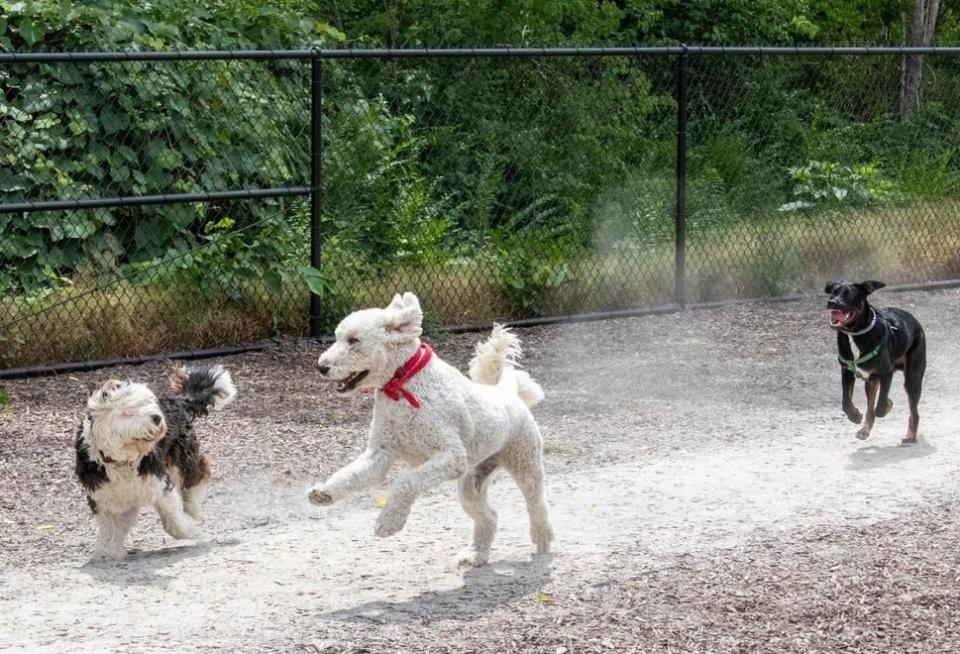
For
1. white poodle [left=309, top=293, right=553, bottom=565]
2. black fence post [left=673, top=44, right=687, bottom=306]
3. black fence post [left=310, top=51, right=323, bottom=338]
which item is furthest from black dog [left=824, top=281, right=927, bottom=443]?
black fence post [left=673, top=44, right=687, bottom=306]

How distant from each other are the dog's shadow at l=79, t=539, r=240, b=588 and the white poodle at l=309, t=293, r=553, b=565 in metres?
0.87

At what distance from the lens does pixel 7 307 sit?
10477 mm

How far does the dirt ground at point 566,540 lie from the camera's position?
226 inches

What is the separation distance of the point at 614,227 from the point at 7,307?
4.69 metres

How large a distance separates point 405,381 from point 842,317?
11.1ft

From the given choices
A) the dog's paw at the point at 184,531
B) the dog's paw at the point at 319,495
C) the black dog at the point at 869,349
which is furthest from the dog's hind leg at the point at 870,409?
the dog's paw at the point at 319,495

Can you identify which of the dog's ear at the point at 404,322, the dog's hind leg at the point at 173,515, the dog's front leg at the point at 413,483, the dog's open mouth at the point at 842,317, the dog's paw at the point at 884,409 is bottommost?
the dog's paw at the point at 884,409

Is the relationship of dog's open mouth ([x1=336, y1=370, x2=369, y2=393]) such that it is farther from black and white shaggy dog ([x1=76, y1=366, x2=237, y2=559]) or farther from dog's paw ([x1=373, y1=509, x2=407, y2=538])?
black and white shaggy dog ([x1=76, y1=366, x2=237, y2=559])

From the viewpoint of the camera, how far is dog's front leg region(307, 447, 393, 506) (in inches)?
231

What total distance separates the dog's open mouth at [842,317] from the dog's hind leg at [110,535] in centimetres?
393

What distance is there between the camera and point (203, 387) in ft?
23.9

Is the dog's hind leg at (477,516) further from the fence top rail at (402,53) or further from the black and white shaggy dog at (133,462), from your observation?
the fence top rail at (402,53)

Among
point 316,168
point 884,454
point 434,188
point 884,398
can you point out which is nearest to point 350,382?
point 884,454

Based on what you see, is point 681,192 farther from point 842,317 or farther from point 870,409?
point 870,409
